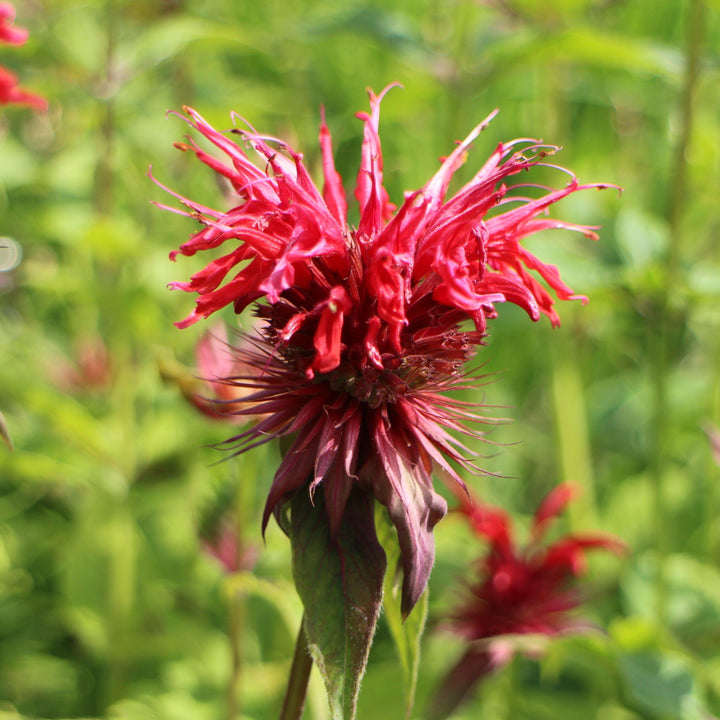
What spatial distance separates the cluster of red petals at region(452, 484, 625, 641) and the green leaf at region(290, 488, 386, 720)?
609mm

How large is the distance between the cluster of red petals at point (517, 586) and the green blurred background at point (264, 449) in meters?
0.06

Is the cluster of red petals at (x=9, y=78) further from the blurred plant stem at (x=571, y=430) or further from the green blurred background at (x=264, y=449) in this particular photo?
the blurred plant stem at (x=571, y=430)

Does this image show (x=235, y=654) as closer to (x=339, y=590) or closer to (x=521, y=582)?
(x=521, y=582)

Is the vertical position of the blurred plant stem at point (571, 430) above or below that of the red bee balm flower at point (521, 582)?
above

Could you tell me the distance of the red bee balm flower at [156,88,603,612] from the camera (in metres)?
0.72

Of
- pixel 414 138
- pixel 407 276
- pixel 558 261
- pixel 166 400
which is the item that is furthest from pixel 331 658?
pixel 414 138

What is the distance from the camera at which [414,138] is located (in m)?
2.88

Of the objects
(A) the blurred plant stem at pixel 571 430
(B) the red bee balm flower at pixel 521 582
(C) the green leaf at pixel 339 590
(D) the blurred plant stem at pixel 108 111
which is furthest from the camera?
(A) the blurred plant stem at pixel 571 430

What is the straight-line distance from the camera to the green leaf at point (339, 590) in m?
0.66

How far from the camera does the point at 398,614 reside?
0.80 metres

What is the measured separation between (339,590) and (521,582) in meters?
0.74

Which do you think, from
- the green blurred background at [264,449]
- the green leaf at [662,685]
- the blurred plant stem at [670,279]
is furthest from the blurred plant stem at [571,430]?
the green leaf at [662,685]

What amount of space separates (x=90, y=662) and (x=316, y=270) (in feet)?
4.42

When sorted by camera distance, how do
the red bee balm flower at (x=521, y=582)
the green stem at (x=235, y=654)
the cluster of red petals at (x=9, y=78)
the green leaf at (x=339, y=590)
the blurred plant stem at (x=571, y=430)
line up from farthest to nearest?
the blurred plant stem at (x=571, y=430), the red bee balm flower at (x=521, y=582), the green stem at (x=235, y=654), the cluster of red petals at (x=9, y=78), the green leaf at (x=339, y=590)
